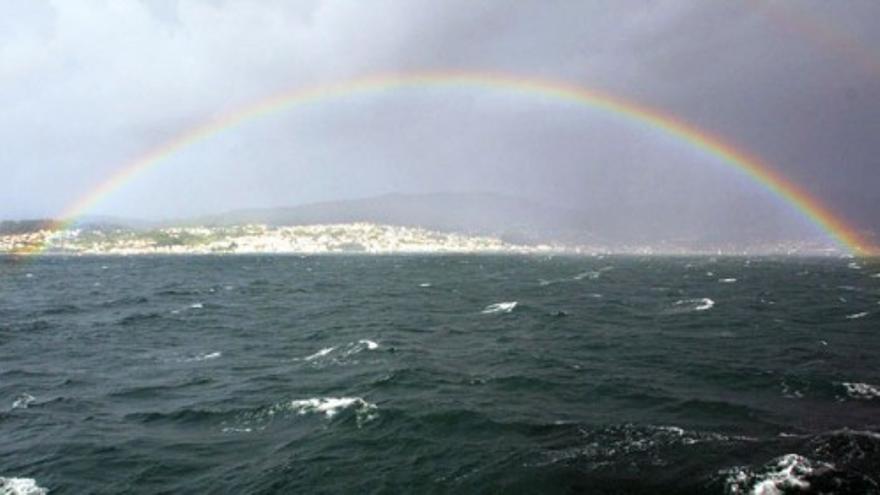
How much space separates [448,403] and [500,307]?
43.8m

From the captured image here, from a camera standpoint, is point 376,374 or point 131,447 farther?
point 376,374

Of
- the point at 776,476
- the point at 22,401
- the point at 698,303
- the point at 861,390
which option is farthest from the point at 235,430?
the point at 698,303

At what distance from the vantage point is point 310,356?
1748 inches

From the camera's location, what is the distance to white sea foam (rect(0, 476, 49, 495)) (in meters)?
21.8

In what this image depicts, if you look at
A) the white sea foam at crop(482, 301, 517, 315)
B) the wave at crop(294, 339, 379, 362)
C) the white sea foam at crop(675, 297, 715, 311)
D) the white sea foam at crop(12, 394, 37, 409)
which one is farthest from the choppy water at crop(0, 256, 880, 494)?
the white sea foam at crop(482, 301, 517, 315)

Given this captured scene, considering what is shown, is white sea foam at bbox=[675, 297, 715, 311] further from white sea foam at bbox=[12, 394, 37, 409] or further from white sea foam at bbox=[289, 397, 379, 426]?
white sea foam at bbox=[12, 394, 37, 409]

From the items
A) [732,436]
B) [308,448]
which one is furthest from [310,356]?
[732,436]

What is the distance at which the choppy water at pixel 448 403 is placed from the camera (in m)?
22.1

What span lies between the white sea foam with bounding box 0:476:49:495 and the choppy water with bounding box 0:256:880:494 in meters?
0.11

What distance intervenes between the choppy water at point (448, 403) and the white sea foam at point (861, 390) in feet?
0.47

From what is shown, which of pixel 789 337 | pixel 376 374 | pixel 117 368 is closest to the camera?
pixel 376 374

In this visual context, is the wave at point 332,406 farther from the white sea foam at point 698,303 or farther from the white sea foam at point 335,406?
the white sea foam at point 698,303

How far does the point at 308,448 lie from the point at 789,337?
1605 inches

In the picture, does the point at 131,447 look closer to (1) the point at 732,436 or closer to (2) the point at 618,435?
(2) the point at 618,435
